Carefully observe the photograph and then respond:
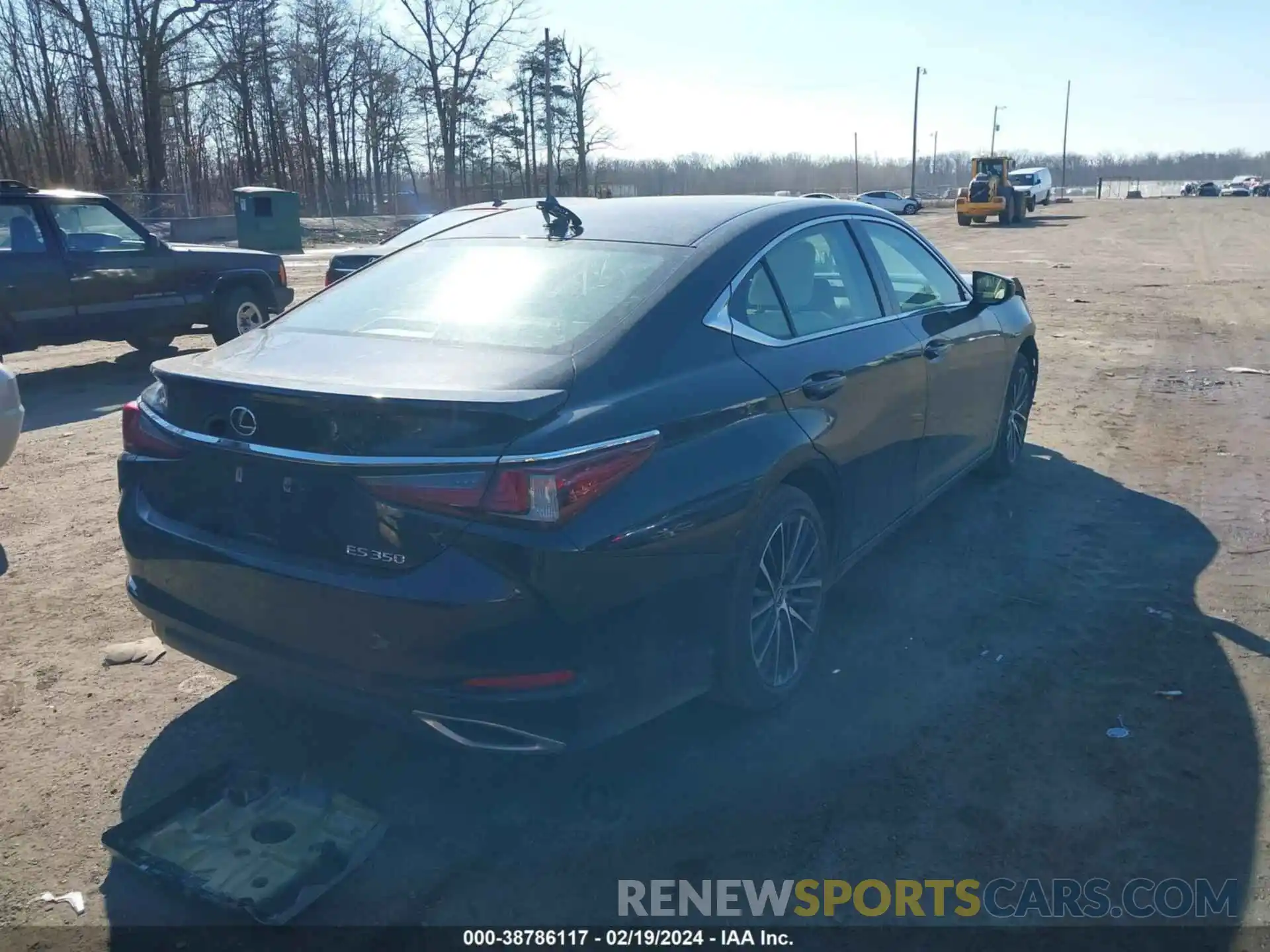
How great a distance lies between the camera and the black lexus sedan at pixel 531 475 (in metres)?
2.67

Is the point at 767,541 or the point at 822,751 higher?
the point at 767,541

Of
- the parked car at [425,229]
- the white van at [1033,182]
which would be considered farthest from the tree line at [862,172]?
the parked car at [425,229]

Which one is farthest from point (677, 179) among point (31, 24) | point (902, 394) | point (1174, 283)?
point (902, 394)

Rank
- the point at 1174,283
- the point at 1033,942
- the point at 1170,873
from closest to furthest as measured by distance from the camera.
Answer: the point at 1033,942, the point at 1170,873, the point at 1174,283

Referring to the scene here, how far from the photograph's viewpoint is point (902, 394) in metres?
4.39

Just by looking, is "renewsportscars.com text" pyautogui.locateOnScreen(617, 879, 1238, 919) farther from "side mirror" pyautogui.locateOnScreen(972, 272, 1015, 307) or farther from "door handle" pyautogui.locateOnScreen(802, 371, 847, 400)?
"side mirror" pyautogui.locateOnScreen(972, 272, 1015, 307)

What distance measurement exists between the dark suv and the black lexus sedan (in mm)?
7166

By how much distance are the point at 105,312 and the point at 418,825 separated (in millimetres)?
8848

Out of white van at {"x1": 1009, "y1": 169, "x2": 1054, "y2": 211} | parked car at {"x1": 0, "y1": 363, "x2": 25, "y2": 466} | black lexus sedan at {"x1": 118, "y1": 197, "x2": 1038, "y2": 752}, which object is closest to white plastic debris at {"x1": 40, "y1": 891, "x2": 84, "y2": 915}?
black lexus sedan at {"x1": 118, "y1": 197, "x2": 1038, "y2": 752}

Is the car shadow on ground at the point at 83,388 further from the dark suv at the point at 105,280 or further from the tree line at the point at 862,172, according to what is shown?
the tree line at the point at 862,172

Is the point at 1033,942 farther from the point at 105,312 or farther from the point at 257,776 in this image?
the point at 105,312

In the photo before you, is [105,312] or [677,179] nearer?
[105,312]

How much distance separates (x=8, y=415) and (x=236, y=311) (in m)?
5.89

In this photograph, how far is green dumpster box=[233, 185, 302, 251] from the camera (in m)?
30.8
